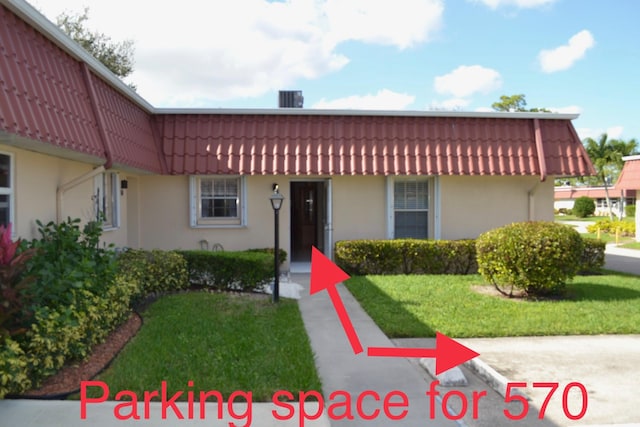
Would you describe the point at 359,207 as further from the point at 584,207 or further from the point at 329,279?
the point at 584,207

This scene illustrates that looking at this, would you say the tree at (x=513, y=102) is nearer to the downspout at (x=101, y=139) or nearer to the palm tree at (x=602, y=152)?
the palm tree at (x=602, y=152)

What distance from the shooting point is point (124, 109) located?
30.2 feet

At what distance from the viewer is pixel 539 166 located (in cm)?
1188

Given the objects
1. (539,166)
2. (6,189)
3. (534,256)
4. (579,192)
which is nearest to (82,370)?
(6,189)

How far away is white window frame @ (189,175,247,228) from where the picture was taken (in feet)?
37.7

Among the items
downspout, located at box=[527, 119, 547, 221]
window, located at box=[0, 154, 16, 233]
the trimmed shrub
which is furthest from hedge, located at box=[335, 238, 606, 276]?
the trimmed shrub

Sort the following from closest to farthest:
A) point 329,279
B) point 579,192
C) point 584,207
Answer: point 329,279 < point 584,207 < point 579,192

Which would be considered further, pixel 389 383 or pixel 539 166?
pixel 539 166

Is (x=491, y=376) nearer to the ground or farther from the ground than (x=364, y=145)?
nearer to the ground

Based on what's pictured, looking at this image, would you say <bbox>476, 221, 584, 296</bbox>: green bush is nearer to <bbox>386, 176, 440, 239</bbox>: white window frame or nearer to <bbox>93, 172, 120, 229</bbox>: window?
<bbox>386, 176, 440, 239</bbox>: white window frame

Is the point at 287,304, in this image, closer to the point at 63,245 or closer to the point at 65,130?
the point at 63,245

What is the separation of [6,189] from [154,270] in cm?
280

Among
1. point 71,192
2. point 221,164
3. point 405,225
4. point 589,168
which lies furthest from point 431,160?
point 71,192

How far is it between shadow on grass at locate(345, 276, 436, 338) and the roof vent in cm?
558
